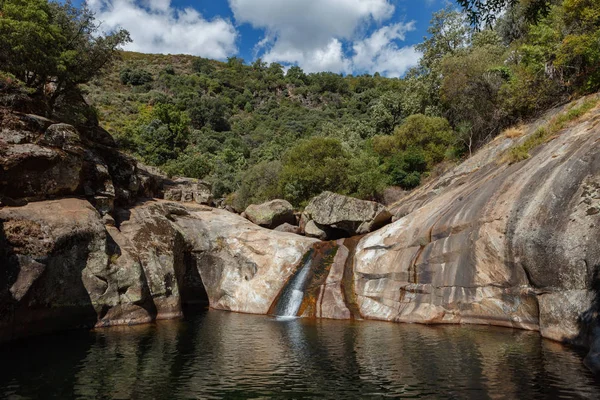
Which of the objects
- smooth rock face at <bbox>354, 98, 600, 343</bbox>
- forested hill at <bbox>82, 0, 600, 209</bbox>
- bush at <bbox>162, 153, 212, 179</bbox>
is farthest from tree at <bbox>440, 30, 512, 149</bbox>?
bush at <bbox>162, 153, 212, 179</bbox>

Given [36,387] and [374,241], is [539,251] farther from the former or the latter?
[36,387]

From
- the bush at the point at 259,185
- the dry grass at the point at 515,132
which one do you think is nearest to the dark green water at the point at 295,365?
the dry grass at the point at 515,132

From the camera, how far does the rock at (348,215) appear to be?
102 feet

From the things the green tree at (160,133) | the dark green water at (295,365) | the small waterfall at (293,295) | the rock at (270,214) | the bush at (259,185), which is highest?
the green tree at (160,133)

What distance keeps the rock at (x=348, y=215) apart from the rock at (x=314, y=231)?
35 cm

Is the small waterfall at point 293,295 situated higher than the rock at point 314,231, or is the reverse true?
the rock at point 314,231

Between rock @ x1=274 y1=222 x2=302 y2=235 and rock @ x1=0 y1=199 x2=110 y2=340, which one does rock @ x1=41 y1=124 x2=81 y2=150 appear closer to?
rock @ x1=0 y1=199 x2=110 y2=340

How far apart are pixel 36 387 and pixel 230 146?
256 ft

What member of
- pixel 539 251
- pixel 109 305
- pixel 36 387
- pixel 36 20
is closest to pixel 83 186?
pixel 109 305

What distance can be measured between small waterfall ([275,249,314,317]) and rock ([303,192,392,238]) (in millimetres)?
5185

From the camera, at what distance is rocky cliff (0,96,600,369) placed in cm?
1694

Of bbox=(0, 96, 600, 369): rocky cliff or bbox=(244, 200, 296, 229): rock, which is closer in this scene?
bbox=(0, 96, 600, 369): rocky cliff

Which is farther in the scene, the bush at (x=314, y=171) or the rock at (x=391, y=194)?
the bush at (x=314, y=171)

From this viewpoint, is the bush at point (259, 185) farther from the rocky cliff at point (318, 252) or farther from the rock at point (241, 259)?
the rocky cliff at point (318, 252)
